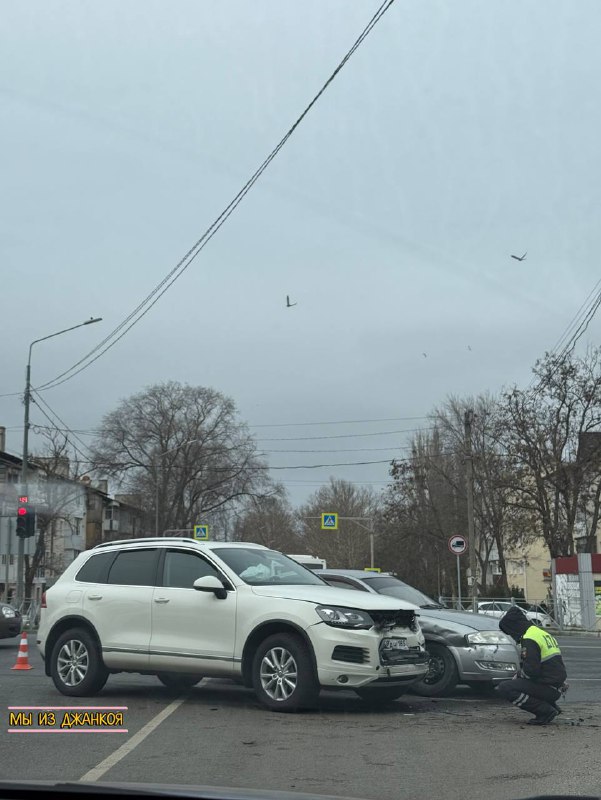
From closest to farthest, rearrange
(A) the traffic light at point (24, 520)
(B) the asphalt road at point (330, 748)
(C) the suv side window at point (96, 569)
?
(B) the asphalt road at point (330, 748)
(C) the suv side window at point (96, 569)
(A) the traffic light at point (24, 520)

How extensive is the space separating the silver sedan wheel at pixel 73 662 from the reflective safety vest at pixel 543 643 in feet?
15.4

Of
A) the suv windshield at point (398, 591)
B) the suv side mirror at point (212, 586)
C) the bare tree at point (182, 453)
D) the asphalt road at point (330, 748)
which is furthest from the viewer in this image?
the bare tree at point (182, 453)

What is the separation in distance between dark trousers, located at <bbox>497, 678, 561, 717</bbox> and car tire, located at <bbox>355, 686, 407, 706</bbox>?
1258 millimetres

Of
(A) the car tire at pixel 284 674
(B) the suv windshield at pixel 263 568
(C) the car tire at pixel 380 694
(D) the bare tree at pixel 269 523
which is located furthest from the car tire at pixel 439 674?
(D) the bare tree at pixel 269 523

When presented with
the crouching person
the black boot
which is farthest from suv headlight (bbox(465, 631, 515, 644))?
the black boot

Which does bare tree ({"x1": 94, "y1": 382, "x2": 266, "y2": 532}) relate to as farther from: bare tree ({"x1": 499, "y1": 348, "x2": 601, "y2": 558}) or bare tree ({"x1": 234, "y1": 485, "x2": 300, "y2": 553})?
bare tree ({"x1": 499, "y1": 348, "x2": 601, "y2": 558})

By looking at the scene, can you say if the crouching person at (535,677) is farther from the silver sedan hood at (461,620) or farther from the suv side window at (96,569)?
the suv side window at (96,569)

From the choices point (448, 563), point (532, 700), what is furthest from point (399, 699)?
point (448, 563)

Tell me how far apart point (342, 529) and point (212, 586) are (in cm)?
8504

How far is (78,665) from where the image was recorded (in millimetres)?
11305

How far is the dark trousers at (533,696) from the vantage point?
983cm

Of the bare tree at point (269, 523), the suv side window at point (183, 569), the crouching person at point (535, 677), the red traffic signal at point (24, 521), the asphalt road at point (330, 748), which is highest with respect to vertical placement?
the bare tree at point (269, 523)

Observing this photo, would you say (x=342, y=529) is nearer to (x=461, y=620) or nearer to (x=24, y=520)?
(x=24, y=520)

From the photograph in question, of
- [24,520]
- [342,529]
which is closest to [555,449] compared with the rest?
[24,520]
